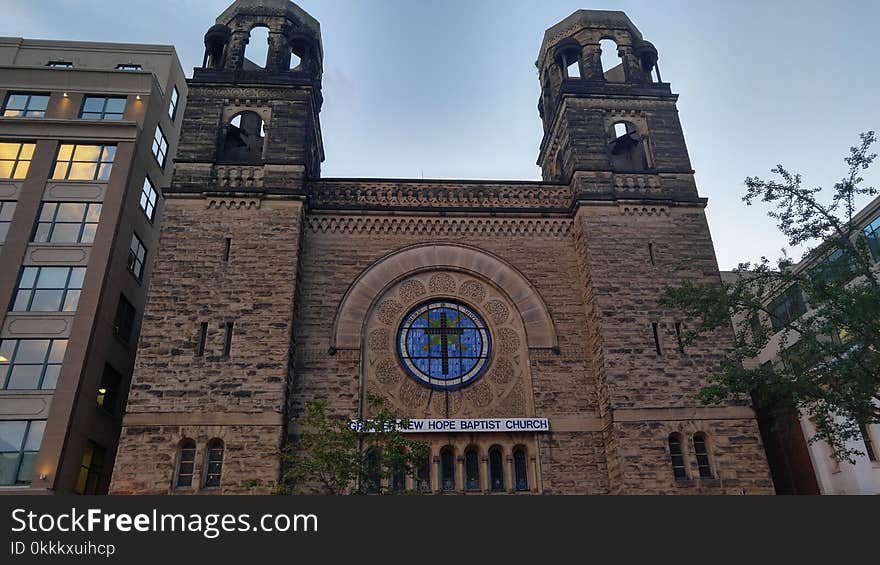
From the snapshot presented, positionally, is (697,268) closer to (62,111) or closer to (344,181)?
(344,181)

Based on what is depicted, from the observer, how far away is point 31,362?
74.1ft

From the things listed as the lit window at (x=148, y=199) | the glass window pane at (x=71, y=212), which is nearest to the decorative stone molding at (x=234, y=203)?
the glass window pane at (x=71, y=212)

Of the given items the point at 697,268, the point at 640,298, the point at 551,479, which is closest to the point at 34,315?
the point at 551,479

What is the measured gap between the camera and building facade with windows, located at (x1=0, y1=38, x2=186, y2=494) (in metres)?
21.9

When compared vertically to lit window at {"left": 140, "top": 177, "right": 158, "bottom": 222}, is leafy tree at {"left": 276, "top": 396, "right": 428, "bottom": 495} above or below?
below

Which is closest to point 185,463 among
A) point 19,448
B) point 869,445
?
point 19,448

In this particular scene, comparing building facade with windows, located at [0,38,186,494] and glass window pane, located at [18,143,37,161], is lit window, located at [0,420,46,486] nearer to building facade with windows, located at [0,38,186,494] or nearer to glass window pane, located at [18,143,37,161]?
building facade with windows, located at [0,38,186,494]

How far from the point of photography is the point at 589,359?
21594 millimetres

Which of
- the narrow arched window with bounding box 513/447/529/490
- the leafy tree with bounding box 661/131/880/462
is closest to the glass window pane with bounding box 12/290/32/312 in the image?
the narrow arched window with bounding box 513/447/529/490

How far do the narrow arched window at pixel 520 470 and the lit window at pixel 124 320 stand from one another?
16.8m

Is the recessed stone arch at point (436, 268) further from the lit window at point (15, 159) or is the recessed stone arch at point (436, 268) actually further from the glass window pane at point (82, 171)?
the lit window at point (15, 159)

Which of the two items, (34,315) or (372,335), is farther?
(34,315)

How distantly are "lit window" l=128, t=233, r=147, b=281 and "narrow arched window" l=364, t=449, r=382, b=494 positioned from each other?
14854mm

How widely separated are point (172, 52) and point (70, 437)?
20.7 m
